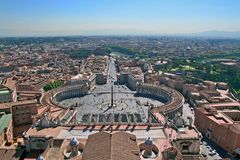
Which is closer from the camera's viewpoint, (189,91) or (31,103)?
(31,103)

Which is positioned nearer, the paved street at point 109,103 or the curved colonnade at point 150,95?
the curved colonnade at point 150,95

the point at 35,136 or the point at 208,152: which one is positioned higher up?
the point at 35,136

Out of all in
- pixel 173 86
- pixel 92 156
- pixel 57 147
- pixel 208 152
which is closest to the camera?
pixel 92 156

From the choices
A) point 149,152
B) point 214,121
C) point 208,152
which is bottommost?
point 208,152

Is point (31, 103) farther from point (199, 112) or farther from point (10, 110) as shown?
point (199, 112)

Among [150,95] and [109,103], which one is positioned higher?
[109,103]

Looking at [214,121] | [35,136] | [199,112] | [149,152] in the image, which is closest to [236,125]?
[214,121]

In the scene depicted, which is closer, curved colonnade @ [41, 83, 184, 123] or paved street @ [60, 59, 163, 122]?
curved colonnade @ [41, 83, 184, 123]

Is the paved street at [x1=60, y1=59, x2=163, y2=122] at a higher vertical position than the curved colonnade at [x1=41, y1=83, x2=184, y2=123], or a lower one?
lower

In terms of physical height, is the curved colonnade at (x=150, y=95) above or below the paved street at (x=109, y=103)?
above

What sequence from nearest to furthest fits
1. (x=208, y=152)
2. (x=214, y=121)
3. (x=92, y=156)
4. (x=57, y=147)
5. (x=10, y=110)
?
(x=92, y=156), (x=57, y=147), (x=208, y=152), (x=214, y=121), (x=10, y=110)

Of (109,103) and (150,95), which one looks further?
(150,95)
